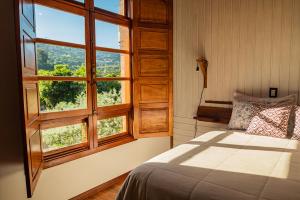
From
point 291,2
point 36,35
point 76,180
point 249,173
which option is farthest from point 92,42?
point 291,2

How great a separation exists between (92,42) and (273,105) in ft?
6.61

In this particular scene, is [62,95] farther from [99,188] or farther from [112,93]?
[99,188]

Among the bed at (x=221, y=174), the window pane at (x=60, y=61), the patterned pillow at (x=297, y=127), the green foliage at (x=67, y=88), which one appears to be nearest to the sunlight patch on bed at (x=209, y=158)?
the bed at (x=221, y=174)

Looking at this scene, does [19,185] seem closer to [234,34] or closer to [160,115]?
[160,115]

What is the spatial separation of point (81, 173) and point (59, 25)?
153 cm

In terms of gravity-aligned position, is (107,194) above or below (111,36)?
below

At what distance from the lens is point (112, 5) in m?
2.73

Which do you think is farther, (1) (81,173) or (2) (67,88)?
(1) (81,173)

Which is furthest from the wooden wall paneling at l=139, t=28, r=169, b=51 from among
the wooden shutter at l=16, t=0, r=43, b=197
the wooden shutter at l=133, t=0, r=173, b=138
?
the wooden shutter at l=16, t=0, r=43, b=197

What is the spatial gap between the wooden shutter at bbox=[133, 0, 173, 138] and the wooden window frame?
165 mm

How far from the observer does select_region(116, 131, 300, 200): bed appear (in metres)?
1.17

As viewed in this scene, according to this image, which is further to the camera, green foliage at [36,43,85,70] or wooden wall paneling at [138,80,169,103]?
wooden wall paneling at [138,80,169,103]

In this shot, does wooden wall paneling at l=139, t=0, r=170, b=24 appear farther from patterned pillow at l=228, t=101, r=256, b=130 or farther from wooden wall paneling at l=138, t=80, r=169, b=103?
patterned pillow at l=228, t=101, r=256, b=130

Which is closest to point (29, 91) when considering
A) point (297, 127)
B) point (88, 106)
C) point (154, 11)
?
point (88, 106)
